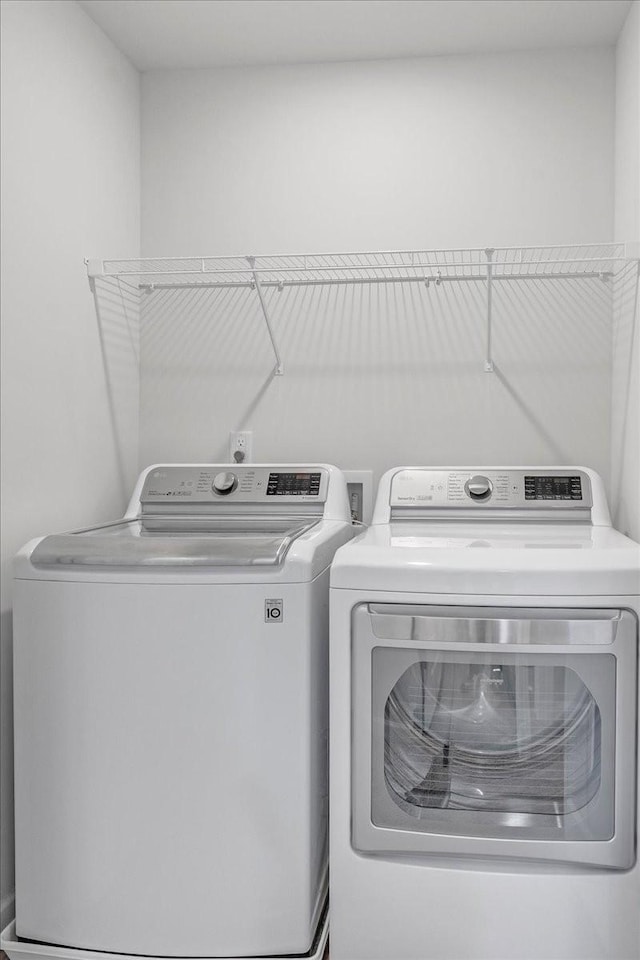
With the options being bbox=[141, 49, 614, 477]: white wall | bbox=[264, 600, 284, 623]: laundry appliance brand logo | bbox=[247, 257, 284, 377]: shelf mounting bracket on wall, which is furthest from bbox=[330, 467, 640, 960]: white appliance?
bbox=[247, 257, 284, 377]: shelf mounting bracket on wall

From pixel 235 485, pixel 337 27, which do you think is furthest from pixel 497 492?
pixel 337 27

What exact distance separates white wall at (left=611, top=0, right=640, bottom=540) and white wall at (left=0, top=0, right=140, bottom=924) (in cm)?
155

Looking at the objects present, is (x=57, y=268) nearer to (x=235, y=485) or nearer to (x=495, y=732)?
(x=235, y=485)

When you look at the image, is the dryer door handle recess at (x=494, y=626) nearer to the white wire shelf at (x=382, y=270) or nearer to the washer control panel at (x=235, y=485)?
the washer control panel at (x=235, y=485)

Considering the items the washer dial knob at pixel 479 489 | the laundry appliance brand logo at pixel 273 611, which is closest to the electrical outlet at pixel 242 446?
the washer dial knob at pixel 479 489

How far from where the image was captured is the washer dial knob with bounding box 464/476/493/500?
7.25ft

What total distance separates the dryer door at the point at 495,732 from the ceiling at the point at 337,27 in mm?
1762

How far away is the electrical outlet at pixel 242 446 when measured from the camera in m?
2.58

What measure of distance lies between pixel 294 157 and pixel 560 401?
1.20 m

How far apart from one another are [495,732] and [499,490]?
0.81 m

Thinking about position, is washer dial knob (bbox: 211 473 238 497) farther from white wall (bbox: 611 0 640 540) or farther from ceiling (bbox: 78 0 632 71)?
ceiling (bbox: 78 0 632 71)

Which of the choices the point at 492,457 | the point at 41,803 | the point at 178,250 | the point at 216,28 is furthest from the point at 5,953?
the point at 216,28

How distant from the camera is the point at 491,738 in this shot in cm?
160

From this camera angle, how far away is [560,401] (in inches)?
96.8
